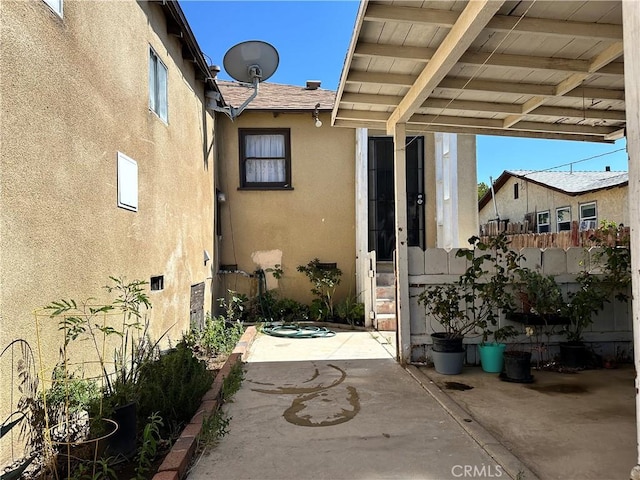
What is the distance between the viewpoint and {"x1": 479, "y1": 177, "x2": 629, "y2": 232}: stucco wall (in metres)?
15.2

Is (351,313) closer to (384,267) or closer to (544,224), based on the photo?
(384,267)

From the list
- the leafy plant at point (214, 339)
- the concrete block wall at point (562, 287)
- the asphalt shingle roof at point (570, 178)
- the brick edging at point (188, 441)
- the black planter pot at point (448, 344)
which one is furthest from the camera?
the asphalt shingle roof at point (570, 178)

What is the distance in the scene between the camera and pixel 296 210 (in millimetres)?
9383

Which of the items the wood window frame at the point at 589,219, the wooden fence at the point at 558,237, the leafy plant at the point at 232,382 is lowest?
the leafy plant at the point at 232,382

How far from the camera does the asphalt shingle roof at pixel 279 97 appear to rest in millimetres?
9258

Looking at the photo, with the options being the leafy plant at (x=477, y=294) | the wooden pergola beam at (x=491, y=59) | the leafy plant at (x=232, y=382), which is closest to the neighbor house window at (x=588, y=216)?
the leafy plant at (x=477, y=294)

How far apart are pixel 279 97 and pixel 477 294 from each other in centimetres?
693

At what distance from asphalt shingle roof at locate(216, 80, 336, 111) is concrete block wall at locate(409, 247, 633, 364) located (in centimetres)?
506

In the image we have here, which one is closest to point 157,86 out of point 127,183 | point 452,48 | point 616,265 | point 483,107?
point 127,183

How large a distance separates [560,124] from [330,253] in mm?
5046

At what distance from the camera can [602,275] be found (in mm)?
5176

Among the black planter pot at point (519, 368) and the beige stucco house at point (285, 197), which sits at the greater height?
the beige stucco house at point (285, 197)

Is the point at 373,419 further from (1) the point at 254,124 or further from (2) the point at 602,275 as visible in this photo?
(1) the point at 254,124

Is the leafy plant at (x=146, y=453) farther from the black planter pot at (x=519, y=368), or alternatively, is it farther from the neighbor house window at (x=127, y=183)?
the black planter pot at (x=519, y=368)
